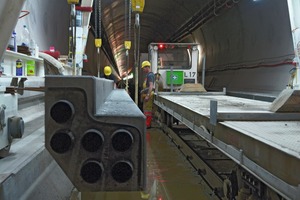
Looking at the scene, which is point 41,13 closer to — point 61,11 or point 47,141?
point 61,11

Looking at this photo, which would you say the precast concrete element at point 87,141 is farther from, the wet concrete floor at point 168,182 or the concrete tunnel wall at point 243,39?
the concrete tunnel wall at point 243,39

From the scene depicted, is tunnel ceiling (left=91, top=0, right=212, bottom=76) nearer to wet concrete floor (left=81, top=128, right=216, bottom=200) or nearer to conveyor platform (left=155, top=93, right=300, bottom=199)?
wet concrete floor (left=81, top=128, right=216, bottom=200)

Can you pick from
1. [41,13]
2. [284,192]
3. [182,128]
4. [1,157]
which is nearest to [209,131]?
[284,192]

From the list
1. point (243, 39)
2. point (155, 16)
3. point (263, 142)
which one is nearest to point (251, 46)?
point (243, 39)

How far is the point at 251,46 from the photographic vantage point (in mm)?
10266

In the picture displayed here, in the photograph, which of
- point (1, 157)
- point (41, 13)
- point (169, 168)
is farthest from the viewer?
point (41, 13)

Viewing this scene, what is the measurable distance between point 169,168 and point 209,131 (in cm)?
217

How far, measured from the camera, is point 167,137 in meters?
7.40

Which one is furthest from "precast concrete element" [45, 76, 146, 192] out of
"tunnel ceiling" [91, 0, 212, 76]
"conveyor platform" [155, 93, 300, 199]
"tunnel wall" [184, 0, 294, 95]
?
"tunnel ceiling" [91, 0, 212, 76]

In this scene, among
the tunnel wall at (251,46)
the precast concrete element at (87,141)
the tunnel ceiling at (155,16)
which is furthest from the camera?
the tunnel ceiling at (155,16)

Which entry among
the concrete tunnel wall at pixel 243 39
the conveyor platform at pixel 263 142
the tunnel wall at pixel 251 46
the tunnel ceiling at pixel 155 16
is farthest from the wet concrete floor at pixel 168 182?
the tunnel ceiling at pixel 155 16

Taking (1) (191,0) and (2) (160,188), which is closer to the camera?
(2) (160,188)

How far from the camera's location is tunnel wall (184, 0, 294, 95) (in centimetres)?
809

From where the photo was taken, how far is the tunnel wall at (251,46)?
8.09 metres
